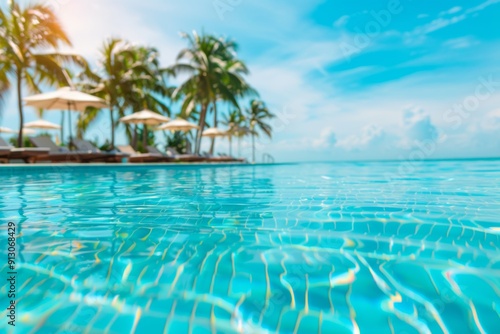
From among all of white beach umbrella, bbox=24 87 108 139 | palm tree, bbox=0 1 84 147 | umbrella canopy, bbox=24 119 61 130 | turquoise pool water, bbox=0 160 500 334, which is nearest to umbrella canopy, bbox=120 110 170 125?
white beach umbrella, bbox=24 87 108 139

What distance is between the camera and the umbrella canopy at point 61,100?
38.4 feet

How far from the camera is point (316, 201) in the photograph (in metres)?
4.17

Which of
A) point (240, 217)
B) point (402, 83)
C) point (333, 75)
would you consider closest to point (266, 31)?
point (333, 75)

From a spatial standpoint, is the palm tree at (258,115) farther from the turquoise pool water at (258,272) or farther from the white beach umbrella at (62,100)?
the turquoise pool water at (258,272)

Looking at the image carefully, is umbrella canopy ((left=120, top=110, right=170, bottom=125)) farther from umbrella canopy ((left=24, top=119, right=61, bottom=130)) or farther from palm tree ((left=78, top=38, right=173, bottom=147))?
umbrella canopy ((left=24, top=119, right=61, bottom=130))

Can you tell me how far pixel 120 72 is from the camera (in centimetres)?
1922

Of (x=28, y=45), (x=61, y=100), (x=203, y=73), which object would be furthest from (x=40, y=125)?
(x=203, y=73)

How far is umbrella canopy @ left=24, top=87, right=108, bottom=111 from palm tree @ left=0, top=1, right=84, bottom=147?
0.84 m

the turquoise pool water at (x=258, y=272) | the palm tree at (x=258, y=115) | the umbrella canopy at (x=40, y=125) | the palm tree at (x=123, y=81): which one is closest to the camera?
the turquoise pool water at (x=258, y=272)

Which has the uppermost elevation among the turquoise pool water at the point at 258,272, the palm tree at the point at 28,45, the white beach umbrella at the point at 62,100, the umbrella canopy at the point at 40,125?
the palm tree at the point at 28,45

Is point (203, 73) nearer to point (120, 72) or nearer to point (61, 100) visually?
point (120, 72)

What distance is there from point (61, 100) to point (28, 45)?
11.3 ft

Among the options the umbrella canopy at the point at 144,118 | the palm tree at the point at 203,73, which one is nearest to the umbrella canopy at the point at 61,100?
the umbrella canopy at the point at 144,118

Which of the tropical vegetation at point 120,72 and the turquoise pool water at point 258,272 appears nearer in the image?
the turquoise pool water at point 258,272
